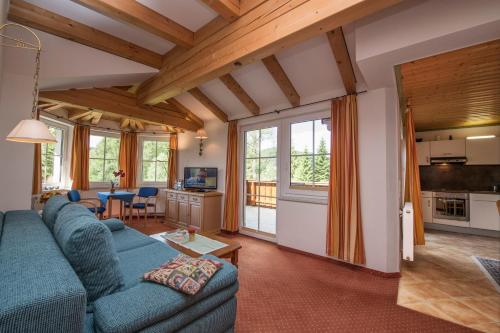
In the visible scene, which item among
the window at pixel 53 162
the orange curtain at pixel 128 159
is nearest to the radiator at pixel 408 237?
the orange curtain at pixel 128 159

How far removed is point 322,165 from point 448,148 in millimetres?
3757

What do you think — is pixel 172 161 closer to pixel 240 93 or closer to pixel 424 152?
pixel 240 93

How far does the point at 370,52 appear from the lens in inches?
80.9

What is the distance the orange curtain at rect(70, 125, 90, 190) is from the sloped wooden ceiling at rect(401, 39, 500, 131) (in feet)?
20.2

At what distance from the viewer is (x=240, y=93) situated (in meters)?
3.96

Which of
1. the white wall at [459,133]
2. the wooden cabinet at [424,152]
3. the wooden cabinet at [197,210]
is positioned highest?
the white wall at [459,133]

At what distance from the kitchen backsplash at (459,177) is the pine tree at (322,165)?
12.2 feet

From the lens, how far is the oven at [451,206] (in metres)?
4.80

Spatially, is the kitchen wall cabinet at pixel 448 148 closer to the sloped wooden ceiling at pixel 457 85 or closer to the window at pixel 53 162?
the sloped wooden ceiling at pixel 457 85

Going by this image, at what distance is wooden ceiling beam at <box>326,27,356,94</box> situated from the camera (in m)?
2.45

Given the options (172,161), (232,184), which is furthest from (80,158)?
(232,184)

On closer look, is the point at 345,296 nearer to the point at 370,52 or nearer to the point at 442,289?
the point at 442,289

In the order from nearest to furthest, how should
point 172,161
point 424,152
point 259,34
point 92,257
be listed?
point 92,257 < point 259,34 < point 424,152 < point 172,161

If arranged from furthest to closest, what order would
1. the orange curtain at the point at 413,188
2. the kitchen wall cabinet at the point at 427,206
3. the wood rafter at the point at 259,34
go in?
the kitchen wall cabinet at the point at 427,206, the orange curtain at the point at 413,188, the wood rafter at the point at 259,34
